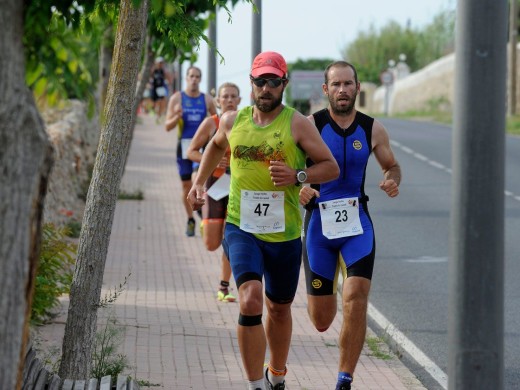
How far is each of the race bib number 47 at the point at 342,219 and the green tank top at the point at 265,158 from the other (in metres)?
0.51

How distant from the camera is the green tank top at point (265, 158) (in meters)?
7.36

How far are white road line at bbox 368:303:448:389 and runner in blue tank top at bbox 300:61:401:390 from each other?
94 cm

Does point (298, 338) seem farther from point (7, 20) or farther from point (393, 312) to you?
point (7, 20)

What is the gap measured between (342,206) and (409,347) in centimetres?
204

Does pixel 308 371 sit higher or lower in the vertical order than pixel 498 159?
lower

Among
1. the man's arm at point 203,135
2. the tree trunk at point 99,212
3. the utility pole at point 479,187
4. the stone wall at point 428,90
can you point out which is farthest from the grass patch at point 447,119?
the utility pole at point 479,187

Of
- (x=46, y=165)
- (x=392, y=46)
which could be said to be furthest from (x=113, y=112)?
(x=392, y=46)

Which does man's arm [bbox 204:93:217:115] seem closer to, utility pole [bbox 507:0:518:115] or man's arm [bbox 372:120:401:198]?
man's arm [bbox 372:120:401:198]

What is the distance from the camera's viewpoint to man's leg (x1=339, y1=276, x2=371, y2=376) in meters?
7.68

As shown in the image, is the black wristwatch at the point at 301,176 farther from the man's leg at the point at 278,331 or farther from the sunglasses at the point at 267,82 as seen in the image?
the man's leg at the point at 278,331

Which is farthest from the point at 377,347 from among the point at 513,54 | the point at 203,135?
the point at 513,54

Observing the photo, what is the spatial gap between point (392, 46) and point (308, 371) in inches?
4165

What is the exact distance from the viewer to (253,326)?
716 centimetres

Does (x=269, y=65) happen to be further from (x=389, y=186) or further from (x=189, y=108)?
(x=189, y=108)
